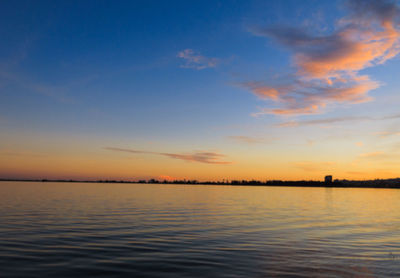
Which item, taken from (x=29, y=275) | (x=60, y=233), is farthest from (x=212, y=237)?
(x=29, y=275)

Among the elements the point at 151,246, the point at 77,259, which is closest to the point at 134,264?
the point at 77,259

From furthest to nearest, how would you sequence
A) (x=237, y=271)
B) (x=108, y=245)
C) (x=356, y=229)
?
(x=356, y=229) → (x=108, y=245) → (x=237, y=271)

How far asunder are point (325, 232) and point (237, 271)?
2027 centimetres

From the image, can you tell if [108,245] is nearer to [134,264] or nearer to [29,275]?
[134,264]

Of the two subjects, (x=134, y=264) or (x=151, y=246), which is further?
(x=151, y=246)

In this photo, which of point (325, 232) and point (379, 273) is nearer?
point (379, 273)

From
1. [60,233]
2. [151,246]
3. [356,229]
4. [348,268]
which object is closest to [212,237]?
[151,246]

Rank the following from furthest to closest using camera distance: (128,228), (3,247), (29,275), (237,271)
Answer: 1. (128,228)
2. (3,247)
3. (237,271)
4. (29,275)

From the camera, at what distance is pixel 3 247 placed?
2136 centimetres

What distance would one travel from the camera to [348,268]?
18031mm

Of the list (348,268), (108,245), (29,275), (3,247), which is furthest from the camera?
(108,245)

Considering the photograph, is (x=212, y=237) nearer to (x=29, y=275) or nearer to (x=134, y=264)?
(x=134, y=264)

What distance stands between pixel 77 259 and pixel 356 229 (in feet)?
106

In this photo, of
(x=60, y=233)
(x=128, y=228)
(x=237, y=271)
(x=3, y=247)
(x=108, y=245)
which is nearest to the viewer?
(x=237, y=271)
